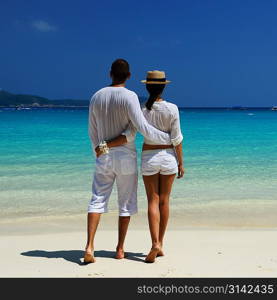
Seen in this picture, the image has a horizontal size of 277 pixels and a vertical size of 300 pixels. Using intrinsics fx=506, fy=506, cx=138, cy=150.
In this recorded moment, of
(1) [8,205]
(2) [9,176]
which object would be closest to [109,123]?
(1) [8,205]

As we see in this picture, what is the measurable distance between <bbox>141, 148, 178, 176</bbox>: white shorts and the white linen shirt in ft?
0.35

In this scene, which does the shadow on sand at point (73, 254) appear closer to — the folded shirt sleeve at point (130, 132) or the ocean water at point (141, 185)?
the folded shirt sleeve at point (130, 132)

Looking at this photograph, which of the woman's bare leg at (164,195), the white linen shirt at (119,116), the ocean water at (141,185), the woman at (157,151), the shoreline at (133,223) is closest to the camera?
the white linen shirt at (119,116)

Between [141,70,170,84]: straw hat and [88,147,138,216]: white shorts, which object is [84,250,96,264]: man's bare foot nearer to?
[88,147,138,216]: white shorts

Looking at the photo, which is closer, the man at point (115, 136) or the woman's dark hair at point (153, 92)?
the man at point (115, 136)

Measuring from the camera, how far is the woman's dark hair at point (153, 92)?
4.54 meters

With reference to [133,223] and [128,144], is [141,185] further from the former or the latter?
[128,144]

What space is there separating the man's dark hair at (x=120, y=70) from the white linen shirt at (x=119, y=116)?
111 mm

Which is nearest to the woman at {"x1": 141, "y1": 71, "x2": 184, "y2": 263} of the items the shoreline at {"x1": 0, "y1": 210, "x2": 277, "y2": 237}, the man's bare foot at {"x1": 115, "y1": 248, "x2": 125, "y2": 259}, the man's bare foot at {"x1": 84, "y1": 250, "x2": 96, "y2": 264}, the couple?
the couple

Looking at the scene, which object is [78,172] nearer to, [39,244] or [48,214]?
[48,214]

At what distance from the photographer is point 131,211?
4.64m

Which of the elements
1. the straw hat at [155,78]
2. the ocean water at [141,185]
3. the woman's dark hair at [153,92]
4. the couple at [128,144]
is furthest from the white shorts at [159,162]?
the ocean water at [141,185]

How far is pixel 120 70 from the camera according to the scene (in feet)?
14.8
